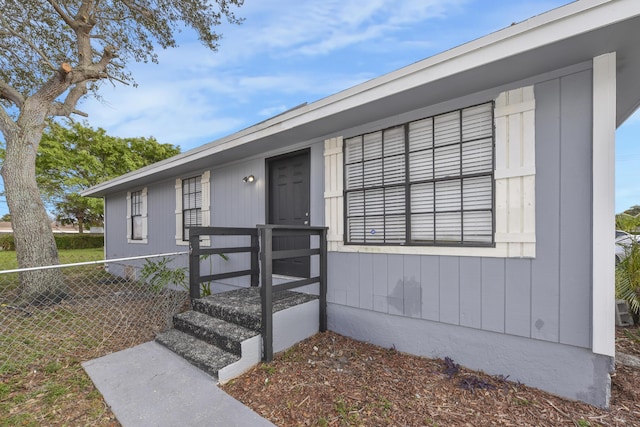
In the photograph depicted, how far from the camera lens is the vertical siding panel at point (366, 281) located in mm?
3086

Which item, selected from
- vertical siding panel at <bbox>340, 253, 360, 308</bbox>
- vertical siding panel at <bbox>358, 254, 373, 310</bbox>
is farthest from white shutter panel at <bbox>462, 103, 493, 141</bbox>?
vertical siding panel at <bbox>340, 253, 360, 308</bbox>

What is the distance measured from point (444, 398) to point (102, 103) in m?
9.56

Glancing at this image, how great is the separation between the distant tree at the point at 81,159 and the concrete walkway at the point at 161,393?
50.0ft

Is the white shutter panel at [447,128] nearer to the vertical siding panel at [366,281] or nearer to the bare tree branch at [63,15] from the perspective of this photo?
the vertical siding panel at [366,281]

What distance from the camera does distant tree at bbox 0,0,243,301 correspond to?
510cm

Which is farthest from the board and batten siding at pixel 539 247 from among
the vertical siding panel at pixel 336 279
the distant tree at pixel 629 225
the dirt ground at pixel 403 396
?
the distant tree at pixel 629 225

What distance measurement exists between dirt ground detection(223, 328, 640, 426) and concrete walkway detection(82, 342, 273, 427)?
15 cm

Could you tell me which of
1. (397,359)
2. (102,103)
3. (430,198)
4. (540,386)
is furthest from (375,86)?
(102,103)

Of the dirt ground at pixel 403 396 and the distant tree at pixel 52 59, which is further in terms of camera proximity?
the distant tree at pixel 52 59

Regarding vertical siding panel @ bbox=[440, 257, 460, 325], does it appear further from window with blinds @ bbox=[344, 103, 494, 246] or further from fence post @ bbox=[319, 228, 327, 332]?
fence post @ bbox=[319, 228, 327, 332]

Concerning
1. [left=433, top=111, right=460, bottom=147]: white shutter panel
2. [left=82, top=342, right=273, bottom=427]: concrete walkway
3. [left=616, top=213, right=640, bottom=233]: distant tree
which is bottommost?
[left=82, top=342, right=273, bottom=427]: concrete walkway

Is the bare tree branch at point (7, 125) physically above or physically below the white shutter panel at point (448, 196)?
above

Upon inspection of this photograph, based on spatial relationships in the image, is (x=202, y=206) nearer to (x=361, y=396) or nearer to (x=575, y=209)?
(x=361, y=396)

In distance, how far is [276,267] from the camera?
4246 millimetres
